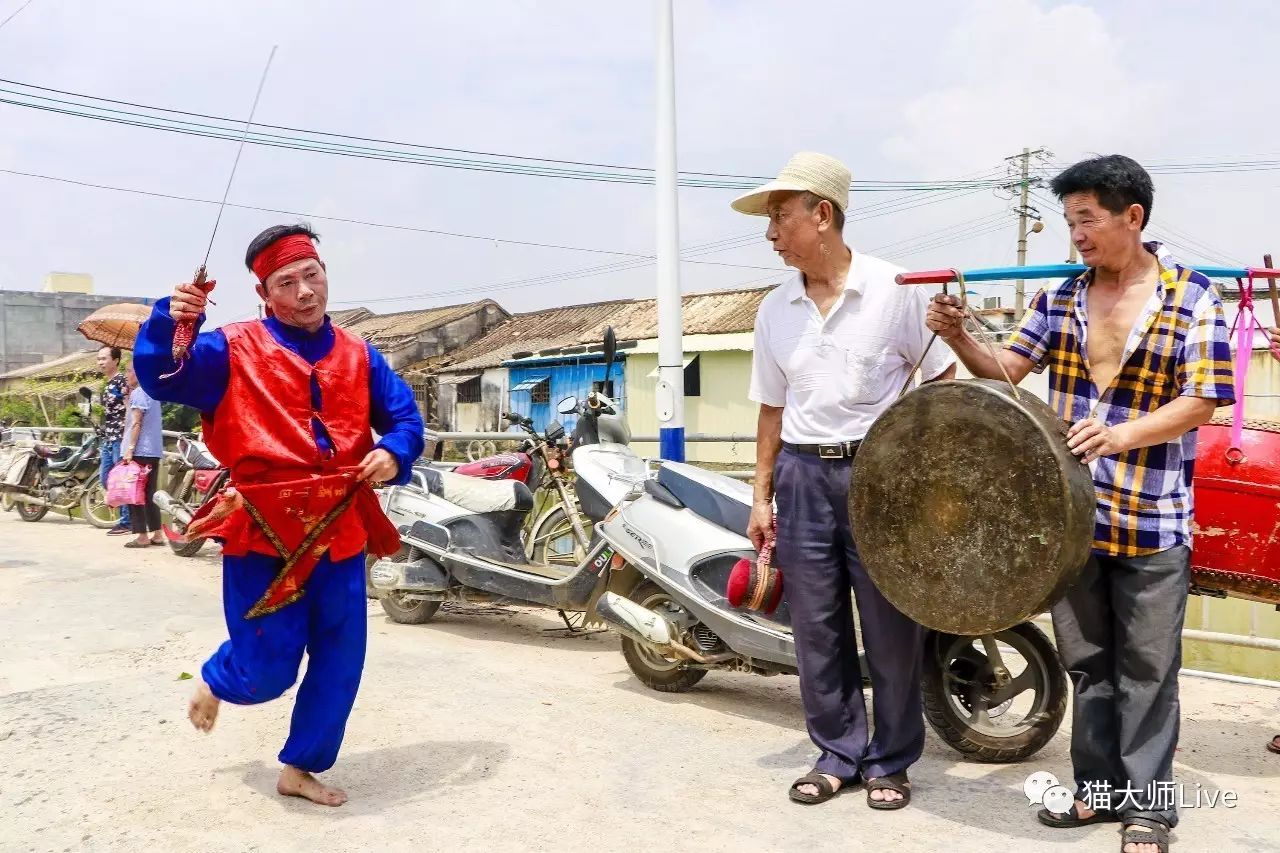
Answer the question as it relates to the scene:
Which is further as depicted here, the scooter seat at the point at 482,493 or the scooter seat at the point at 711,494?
the scooter seat at the point at 482,493

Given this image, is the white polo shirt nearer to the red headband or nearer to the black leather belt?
the black leather belt

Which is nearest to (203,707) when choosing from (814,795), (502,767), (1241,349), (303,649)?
Answer: (303,649)

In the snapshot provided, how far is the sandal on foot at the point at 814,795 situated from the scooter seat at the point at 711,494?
4.48 ft

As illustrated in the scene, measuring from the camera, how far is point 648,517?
5.13m

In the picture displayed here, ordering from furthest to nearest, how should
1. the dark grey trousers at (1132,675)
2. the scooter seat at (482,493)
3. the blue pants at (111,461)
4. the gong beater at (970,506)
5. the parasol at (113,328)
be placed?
the blue pants at (111,461)
the scooter seat at (482,493)
the parasol at (113,328)
the dark grey trousers at (1132,675)
the gong beater at (970,506)

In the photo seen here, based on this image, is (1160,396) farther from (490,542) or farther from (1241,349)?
(490,542)

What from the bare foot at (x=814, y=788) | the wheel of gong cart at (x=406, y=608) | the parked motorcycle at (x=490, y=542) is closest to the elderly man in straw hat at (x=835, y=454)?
the bare foot at (x=814, y=788)

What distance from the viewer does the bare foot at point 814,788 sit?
3586 millimetres

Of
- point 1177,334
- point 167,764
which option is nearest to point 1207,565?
point 1177,334

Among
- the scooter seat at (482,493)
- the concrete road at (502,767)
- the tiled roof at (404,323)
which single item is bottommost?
the concrete road at (502,767)

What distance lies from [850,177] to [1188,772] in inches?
95.7

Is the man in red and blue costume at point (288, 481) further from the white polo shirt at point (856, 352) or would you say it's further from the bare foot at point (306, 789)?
the white polo shirt at point (856, 352)

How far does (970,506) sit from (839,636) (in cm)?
81

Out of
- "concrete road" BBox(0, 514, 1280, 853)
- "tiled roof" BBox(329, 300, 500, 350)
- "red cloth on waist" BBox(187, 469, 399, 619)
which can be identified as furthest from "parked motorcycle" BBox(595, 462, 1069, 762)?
"tiled roof" BBox(329, 300, 500, 350)
